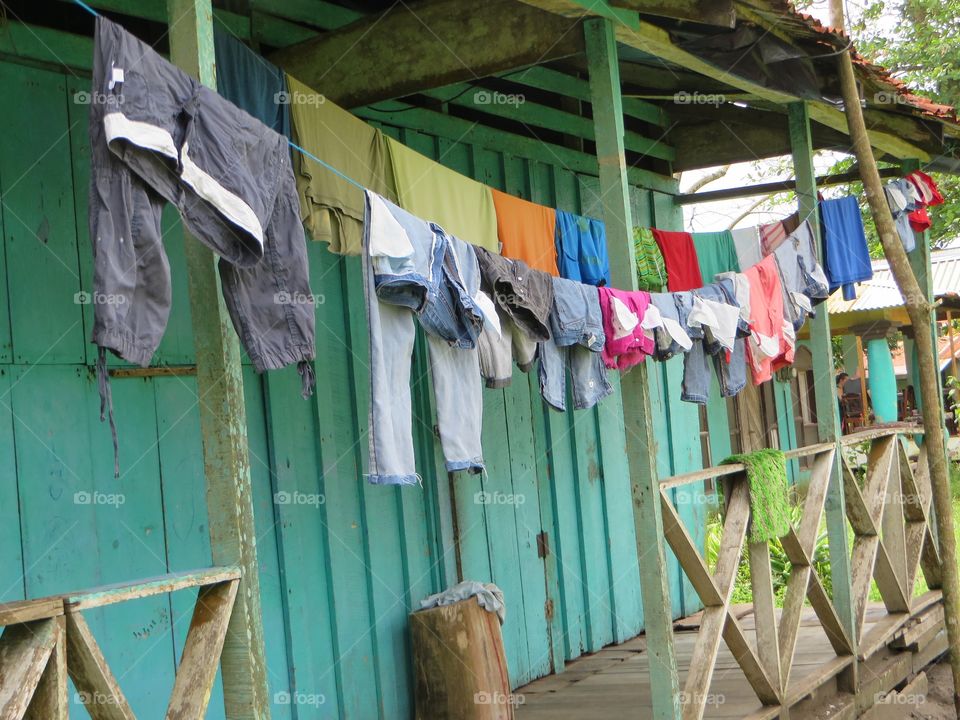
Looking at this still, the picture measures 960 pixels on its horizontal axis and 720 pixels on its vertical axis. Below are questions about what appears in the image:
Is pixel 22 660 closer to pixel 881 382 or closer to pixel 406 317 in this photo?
pixel 406 317

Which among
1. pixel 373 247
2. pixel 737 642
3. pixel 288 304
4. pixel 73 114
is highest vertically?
pixel 73 114

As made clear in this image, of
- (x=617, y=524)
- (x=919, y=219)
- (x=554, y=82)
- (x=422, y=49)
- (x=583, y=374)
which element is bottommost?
(x=617, y=524)

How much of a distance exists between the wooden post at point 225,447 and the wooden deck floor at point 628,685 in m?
2.96

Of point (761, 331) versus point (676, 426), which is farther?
point (676, 426)

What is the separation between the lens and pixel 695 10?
4691 millimetres

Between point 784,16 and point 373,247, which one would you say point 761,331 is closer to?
point 784,16

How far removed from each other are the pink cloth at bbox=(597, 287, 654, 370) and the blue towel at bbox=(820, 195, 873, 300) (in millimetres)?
2395

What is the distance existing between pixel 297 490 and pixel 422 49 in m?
2.07

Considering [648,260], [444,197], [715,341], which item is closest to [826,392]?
[648,260]

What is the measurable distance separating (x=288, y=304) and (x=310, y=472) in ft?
7.27

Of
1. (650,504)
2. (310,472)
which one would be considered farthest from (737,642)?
(310,472)

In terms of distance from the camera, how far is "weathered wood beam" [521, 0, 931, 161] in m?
4.43

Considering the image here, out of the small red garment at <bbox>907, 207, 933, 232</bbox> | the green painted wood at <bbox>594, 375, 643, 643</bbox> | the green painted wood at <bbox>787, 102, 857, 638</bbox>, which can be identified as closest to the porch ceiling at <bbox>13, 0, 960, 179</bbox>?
the green painted wood at <bbox>787, 102, 857, 638</bbox>

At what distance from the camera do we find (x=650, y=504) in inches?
183
